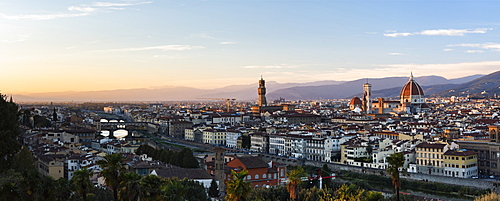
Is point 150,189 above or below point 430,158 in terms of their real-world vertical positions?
above

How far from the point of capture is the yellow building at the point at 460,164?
38.0 meters

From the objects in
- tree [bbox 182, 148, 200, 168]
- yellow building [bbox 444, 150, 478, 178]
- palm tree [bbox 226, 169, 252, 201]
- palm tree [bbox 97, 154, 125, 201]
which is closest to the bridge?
tree [bbox 182, 148, 200, 168]

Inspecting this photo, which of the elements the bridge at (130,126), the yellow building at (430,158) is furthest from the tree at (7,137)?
the bridge at (130,126)

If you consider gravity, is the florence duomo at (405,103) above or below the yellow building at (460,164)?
above

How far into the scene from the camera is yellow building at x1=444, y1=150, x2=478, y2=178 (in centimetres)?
3797

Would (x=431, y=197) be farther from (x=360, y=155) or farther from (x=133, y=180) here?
(x=133, y=180)

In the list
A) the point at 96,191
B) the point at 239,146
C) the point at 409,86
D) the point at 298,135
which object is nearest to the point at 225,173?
the point at 96,191

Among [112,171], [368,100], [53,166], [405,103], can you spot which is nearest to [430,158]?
[53,166]

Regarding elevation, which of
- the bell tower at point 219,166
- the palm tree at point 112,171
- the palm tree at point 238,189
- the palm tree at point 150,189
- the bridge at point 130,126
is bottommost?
the bridge at point 130,126

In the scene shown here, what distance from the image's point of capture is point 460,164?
38.0m

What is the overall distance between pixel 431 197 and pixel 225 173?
40.5 ft

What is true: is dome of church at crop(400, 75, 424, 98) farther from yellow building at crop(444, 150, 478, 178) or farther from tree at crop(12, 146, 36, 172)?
tree at crop(12, 146, 36, 172)

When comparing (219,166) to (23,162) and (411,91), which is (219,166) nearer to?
(23,162)

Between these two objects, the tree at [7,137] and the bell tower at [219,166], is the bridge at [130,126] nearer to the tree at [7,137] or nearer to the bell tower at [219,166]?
the bell tower at [219,166]
